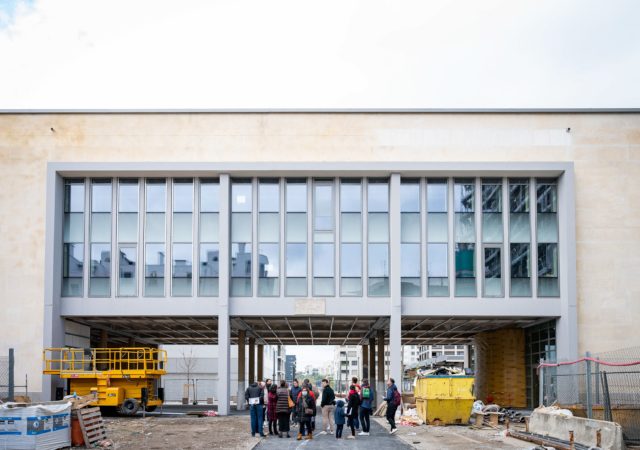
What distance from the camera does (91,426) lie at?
21.1 meters

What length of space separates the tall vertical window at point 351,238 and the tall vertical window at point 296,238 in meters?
1.57

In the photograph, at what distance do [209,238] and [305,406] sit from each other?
12.2 meters

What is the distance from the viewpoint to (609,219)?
110ft

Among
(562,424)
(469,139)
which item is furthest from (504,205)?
(562,424)

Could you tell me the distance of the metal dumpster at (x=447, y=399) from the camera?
91.6ft

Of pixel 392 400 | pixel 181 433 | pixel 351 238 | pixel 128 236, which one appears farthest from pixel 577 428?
pixel 128 236

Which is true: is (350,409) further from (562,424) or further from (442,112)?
(442,112)

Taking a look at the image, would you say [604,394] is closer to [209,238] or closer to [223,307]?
[223,307]

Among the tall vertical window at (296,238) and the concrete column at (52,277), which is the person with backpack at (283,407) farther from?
the concrete column at (52,277)

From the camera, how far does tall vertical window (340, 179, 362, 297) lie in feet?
111

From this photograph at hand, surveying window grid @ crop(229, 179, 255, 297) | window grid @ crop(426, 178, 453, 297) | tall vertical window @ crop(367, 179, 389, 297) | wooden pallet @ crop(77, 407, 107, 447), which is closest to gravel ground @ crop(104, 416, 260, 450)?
wooden pallet @ crop(77, 407, 107, 447)

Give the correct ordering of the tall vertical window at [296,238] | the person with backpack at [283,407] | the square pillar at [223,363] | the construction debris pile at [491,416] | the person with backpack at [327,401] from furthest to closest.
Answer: the tall vertical window at [296,238] → the square pillar at [223,363] → the construction debris pile at [491,416] → the person with backpack at [327,401] → the person with backpack at [283,407]

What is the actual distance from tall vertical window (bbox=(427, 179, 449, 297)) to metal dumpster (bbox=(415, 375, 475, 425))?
20.7ft

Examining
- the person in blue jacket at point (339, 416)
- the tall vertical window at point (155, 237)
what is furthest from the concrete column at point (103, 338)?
the person in blue jacket at point (339, 416)
